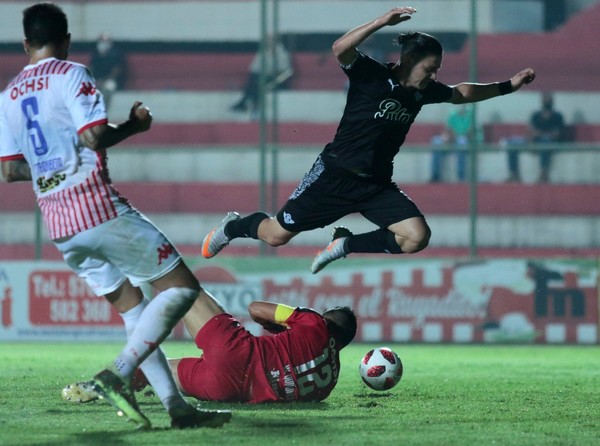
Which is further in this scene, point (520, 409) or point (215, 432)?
point (520, 409)

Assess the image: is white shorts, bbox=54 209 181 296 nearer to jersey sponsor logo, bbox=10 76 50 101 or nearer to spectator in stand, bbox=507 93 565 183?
jersey sponsor logo, bbox=10 76 50 101

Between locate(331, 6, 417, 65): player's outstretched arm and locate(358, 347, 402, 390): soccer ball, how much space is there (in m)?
2.03

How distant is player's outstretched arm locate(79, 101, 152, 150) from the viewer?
5445 millimetres

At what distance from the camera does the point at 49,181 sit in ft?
18.5

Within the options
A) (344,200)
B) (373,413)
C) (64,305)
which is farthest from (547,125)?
(373,413)

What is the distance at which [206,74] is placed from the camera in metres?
19.7

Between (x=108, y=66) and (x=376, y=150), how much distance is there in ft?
34.8

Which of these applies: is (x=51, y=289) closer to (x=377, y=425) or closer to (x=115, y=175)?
(x=115, y=175)

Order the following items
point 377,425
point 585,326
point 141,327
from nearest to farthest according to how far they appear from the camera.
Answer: point 141,327 < point 377,425 < point 585,326

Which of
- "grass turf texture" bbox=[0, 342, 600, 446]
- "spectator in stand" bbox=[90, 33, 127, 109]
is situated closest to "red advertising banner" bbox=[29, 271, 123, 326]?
"spectator in stand" bbox=[90, 33, 127, 109]

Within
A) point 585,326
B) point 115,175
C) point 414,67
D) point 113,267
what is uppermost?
point 414,67

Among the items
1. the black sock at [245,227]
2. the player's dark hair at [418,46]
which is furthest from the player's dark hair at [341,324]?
the black sock at [245,227]

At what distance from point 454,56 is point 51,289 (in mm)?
7170

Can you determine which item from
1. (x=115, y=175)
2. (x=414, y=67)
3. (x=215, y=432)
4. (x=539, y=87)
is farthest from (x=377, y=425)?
(x=539, y=87)
